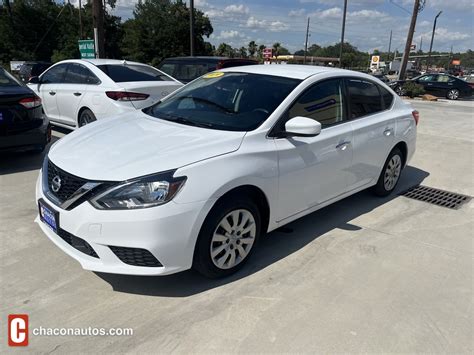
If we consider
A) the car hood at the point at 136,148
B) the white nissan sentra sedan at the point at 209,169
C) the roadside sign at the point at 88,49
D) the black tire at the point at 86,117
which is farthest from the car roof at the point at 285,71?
the roadside sign at the point at 88,49

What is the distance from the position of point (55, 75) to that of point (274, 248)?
626 cm

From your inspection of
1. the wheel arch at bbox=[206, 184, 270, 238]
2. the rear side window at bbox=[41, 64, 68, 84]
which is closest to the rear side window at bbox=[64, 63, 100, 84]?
the rear side window at bbox=[41, 64, 68, 84]

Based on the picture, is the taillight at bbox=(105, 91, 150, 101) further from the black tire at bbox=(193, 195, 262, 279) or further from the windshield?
the black tire at bbox=(193, 195, 262, 279)

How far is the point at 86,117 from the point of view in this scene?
23.2 feet

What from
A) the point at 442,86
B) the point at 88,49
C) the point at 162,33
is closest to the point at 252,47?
the point at 162,33

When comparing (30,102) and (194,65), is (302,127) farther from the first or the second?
(194,65)

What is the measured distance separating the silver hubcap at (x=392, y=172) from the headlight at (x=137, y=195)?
129 inches

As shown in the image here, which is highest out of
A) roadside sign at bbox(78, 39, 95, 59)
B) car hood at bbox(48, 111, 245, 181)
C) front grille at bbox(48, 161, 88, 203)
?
roadside sign at bbox(78, 39, 95, 59)

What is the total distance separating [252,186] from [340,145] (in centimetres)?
127

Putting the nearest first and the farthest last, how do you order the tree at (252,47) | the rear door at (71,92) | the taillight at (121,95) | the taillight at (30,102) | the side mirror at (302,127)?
the side mirror at (302,127) → the taillight at (30,102) → the taillight at (121,95) → the rear door at (71,92) → the tree at (252,47)

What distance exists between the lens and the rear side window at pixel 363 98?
4.27 metres

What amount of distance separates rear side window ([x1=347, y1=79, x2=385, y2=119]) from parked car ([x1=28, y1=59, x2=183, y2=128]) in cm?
361

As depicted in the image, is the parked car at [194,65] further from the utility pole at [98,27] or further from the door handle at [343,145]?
the door handle at [343,145]

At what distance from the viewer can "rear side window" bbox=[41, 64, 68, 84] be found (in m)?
7.67
